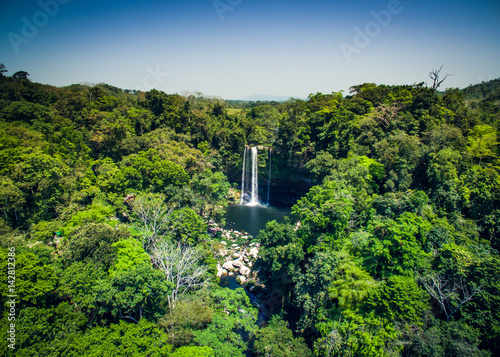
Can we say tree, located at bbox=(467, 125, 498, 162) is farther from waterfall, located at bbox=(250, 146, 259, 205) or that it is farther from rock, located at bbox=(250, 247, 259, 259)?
waterfall, located at bbox=(250, 146, 259, 205)

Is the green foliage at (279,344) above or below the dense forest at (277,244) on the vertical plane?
below

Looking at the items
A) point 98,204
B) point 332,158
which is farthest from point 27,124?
point 332,158

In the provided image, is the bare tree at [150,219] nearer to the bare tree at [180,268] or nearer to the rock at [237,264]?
the bare tree at [180,268]

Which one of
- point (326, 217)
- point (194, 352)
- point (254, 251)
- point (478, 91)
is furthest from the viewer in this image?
point (478, 91)

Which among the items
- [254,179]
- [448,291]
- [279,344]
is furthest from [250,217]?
[448,291]

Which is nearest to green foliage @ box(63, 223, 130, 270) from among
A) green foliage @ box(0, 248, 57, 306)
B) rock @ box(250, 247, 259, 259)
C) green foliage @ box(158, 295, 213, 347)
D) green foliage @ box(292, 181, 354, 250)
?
green foliage @ box(0, 248, 57, 306)

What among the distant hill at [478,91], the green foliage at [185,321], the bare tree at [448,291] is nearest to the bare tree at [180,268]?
the green foliage at [185,321]

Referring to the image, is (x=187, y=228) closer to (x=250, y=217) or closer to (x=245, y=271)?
(x=245, y=271)
